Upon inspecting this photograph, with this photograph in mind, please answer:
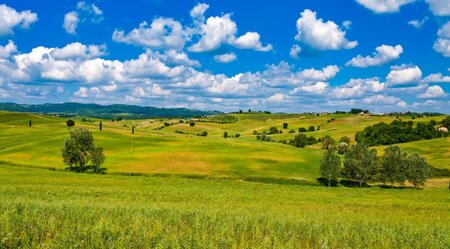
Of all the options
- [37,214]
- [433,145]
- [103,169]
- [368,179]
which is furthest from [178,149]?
[37,214]

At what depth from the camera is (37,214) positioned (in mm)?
17719

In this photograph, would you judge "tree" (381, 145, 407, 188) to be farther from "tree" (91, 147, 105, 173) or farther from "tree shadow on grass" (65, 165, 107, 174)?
"tree" (91, 147, 105, 173)

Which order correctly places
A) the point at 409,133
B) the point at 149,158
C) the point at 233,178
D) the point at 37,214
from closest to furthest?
the point at 37,214
the point at 233,178
the point at 149,158
the point at 409,133

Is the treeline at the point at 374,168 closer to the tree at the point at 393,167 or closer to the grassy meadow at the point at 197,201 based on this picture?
the tree at the point at 393,167

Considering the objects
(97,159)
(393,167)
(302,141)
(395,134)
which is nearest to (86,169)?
(97,159)

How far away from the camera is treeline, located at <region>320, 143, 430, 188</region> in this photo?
81125 mm

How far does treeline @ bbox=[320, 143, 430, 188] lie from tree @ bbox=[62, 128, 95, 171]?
5120cm

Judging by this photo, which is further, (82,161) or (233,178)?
(82,161)

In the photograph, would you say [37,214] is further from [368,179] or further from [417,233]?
[368,179]

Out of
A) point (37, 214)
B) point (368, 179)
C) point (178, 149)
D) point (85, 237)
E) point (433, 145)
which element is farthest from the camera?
point (433, 145)

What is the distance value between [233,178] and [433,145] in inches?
3392

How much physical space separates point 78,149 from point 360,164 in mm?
60067

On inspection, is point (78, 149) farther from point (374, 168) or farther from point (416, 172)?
point (416, 172)

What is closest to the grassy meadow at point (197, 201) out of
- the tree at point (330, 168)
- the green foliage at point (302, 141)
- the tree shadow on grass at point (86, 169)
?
the tree shadow on grass at point (86, 169)
